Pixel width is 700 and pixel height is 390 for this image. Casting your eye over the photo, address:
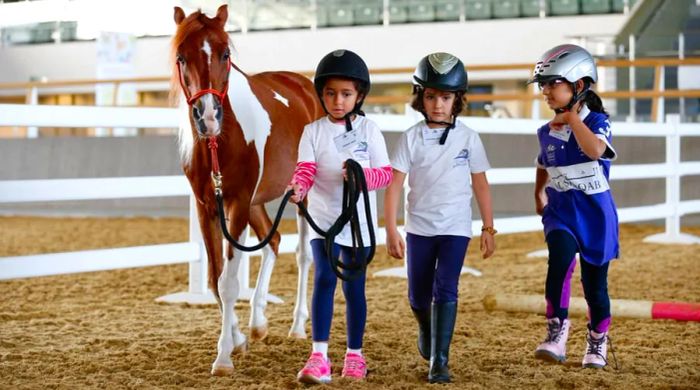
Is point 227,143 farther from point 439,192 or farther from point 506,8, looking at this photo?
point 506,8

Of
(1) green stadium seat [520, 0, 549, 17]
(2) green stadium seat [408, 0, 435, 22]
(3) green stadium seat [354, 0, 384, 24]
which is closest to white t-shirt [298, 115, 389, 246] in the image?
(1) green stadium seat [520, 0, 549, 17]

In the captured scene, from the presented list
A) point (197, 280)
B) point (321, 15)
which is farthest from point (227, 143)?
point (321, 15)

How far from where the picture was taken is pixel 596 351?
11.9 ft

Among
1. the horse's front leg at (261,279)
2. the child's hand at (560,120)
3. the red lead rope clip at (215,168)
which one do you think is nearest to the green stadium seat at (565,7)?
the horse's front leg at (261,279)

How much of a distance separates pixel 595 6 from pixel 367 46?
5076mm

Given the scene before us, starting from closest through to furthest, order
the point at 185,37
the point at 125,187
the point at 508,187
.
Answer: the point at 185,37 → the point at 125,187 → the point at 508,187

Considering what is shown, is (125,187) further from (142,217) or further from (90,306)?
(142,217)

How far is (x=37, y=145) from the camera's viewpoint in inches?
569

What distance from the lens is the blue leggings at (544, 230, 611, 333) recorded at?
364 cm

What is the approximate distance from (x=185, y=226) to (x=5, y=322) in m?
6.36

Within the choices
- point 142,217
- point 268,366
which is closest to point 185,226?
point 142,217

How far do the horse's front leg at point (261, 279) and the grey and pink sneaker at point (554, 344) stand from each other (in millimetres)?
1276

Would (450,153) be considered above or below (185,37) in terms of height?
below

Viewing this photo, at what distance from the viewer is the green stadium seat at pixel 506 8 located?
2122cm
